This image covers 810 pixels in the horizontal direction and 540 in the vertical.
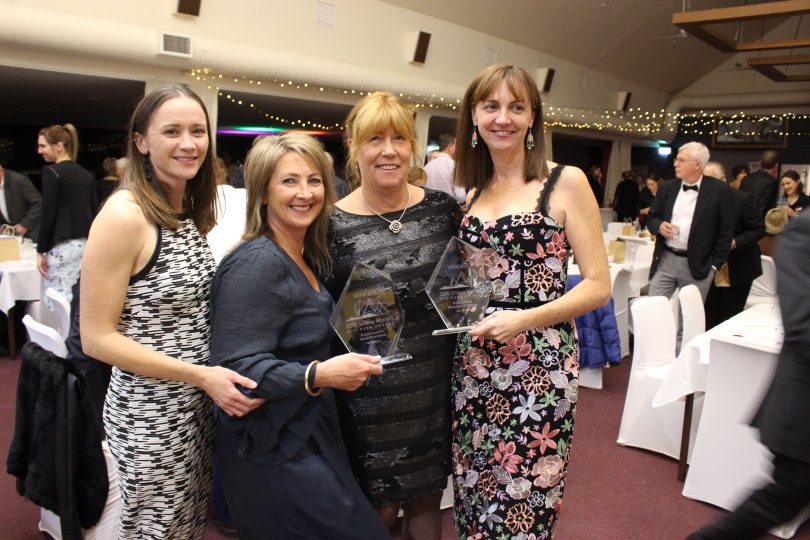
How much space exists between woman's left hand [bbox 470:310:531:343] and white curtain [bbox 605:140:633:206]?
54.1ft

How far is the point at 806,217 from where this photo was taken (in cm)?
143

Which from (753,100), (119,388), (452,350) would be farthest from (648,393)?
(753,100)

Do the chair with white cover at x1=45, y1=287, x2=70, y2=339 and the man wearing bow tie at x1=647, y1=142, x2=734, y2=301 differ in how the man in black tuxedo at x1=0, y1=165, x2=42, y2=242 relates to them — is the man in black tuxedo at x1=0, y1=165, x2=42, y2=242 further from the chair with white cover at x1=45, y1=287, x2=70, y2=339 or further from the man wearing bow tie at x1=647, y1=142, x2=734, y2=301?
the man wearing bow tie at x1=647, y1=142, x2=734, y2=301

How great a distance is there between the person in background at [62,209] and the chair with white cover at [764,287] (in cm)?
572

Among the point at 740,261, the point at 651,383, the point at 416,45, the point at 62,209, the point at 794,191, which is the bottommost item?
the point at 651,383

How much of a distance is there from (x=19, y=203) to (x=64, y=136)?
2.12 meters

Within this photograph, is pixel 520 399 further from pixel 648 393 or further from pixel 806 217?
pixel 648 393

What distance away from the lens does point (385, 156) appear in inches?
68.5

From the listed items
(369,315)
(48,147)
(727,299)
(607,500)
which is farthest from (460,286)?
(727,299)

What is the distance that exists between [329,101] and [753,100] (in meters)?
11.9

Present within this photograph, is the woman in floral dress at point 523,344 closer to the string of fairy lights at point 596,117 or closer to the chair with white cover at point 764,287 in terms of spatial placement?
the chair with white cover at point 764,287

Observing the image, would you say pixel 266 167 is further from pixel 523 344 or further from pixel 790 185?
pixel 790 185

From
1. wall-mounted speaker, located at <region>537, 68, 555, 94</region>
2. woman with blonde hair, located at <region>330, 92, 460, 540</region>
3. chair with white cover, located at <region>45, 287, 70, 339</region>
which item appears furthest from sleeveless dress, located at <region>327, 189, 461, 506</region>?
wall-mounted speaker, located at <region>537, 68, 555, 94</region>

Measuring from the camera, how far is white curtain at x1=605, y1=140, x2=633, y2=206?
55.6 ft
